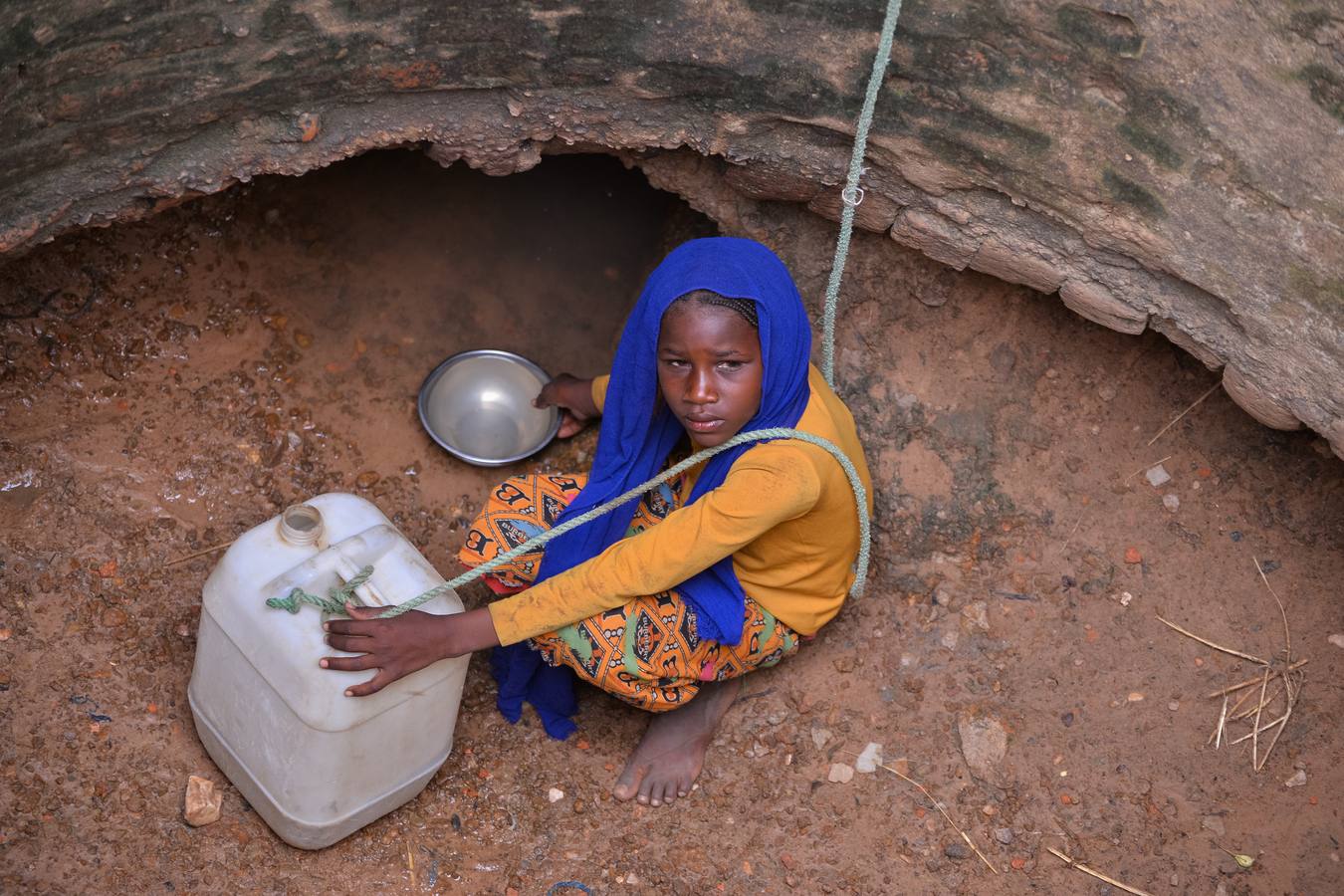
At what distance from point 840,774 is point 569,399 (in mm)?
1114

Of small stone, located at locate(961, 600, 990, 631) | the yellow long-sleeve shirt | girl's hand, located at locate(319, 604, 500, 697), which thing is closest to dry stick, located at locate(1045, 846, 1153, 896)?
small stone, located at locate(961, 600, 990, 631)

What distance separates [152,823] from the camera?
2.22 meters

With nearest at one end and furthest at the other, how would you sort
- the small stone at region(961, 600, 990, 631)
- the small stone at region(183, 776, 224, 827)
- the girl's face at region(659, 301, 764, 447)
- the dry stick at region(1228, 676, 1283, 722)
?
1. the girl's face at region(659, 301, 764, 447)
2. the small stone at region(183, 776, 224, 827)
3. the dry stick at region(1228, 676, 1283, 722)
4. the small stone at region(961, 600, 990, 631)

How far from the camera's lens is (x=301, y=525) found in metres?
2.15

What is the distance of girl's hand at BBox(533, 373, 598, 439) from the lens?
116 inches

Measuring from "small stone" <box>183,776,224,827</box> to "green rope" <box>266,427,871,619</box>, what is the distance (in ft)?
1.59

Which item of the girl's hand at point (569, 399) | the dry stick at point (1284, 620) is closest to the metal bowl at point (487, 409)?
the girl's hand at point (569, 399)

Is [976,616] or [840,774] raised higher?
[976,616]

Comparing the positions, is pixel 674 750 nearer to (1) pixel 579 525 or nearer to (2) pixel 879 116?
(1) pixel 579 525

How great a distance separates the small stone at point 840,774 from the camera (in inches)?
96.5

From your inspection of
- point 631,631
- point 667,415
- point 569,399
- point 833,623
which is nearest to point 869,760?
point 833,623

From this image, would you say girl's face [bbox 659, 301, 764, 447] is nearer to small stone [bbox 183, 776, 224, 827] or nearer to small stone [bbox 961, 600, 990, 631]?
small stone [bbox 961, 600, 990, 631]

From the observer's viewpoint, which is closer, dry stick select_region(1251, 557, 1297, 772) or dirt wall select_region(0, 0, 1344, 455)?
dirt wall select_region(0, 0, 1344, 455)

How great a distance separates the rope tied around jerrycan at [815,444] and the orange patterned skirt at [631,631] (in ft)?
0.55
